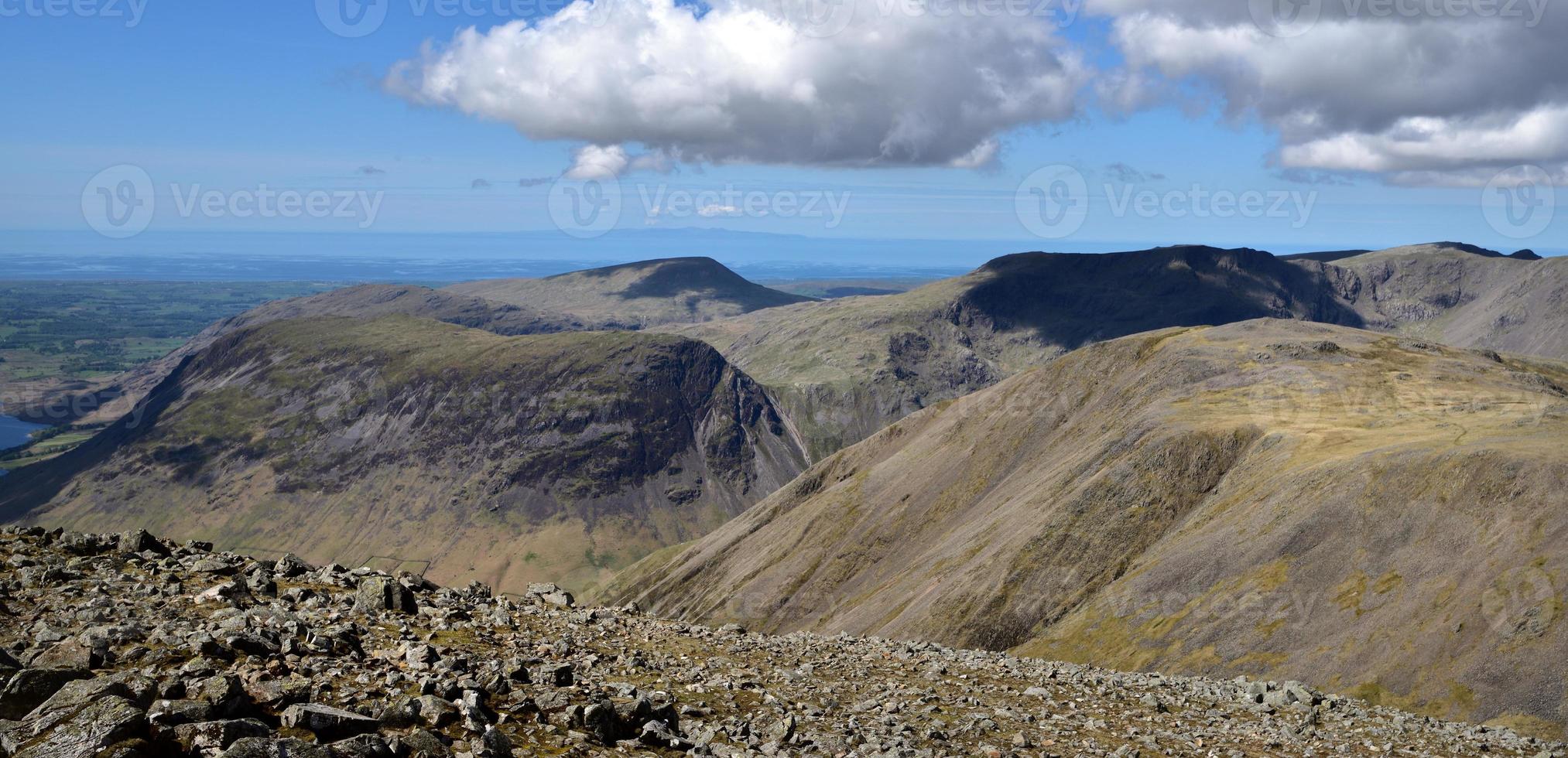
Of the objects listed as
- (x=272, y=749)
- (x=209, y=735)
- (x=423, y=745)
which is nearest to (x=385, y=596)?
(x=423, y=745)

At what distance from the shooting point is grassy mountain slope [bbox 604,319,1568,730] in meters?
80.3

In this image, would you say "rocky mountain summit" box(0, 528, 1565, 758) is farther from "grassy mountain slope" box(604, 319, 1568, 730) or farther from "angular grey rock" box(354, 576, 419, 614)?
"grassy mountain slope" box(604, 319, 1568, 730)

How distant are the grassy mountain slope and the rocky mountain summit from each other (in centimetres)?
4065

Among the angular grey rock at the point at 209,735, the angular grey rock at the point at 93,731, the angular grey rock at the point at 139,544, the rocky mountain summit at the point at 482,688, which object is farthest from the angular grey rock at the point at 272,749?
the angular grey rock at the point at 139,544

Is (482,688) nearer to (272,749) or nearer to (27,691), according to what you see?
(272,749)

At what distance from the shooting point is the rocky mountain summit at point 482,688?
758 inches

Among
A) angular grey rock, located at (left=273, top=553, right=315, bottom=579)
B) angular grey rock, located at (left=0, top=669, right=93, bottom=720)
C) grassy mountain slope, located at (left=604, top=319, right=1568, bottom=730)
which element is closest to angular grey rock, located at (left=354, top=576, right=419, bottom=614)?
angular grey rock, located at (left=273, top=553, right=315, bottom=579)

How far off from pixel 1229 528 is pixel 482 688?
328 ft

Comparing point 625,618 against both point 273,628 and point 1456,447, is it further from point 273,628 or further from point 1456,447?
point 1456,447

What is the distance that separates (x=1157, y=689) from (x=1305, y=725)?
7.22 metres

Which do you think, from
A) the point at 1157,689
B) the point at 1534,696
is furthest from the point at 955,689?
the point at 1534,696

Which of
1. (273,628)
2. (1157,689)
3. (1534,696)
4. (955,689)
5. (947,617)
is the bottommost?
(947,617)

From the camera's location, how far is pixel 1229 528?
104 m

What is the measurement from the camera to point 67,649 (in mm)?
22406
